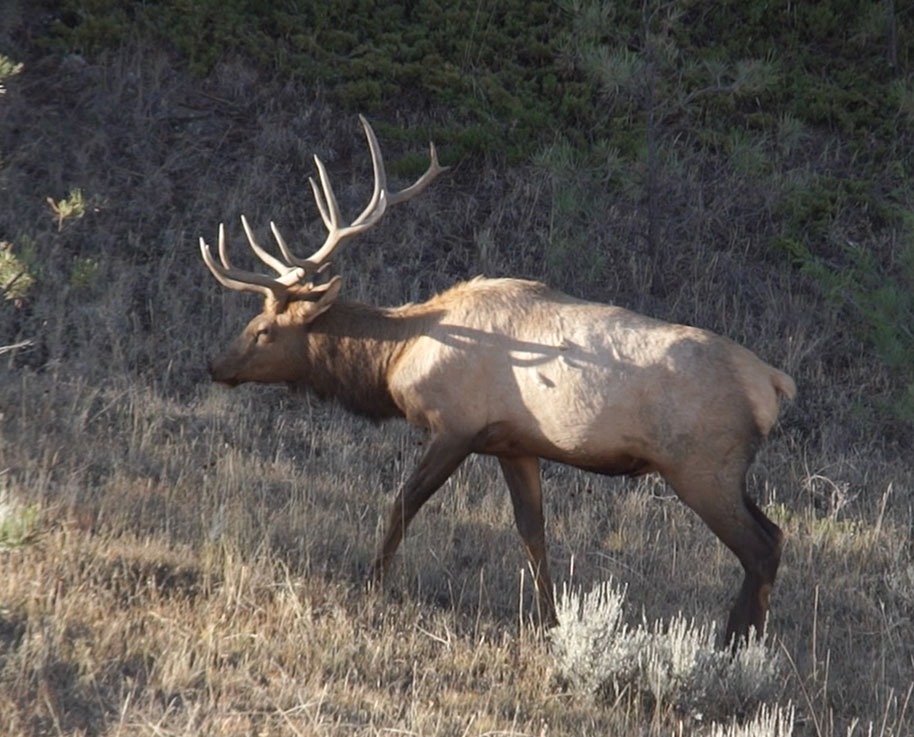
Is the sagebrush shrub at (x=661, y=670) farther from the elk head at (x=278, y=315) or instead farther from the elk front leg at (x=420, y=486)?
the elk head at (x=278, y=315)

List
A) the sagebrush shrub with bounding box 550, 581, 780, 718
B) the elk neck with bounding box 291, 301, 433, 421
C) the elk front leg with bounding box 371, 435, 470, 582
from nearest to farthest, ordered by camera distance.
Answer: the sagebrush shrub with bounding box 550, 581, 780, 718 → the elk front leg with bounding box 371, 435, 470, 582 → the elk neck with bounding box 291, 301, 433, 421

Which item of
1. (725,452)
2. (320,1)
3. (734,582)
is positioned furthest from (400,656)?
(320,1)

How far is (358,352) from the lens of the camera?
8.92 m

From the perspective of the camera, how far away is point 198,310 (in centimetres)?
1252

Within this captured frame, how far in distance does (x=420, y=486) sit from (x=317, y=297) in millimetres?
1470

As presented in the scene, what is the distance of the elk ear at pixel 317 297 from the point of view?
885 cm

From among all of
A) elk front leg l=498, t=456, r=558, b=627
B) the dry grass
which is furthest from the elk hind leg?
elk front leg l=498, t=456, r=558, b=627

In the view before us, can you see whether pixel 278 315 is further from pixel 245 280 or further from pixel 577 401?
pixel 577 401

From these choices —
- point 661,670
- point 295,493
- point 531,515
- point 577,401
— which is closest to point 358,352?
point 295,493

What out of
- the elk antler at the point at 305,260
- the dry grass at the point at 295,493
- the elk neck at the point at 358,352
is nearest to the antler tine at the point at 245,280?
the elk antler at the point at 305,260

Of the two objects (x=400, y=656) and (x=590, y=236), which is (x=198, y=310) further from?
(x=400, y=656)

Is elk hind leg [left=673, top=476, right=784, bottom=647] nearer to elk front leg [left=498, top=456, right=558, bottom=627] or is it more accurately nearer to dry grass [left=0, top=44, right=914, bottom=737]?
dry grass [left=0, top=44, right=914, bottom=737]

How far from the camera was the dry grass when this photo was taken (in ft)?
22.4

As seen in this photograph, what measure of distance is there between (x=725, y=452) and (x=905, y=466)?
14.6 feet
